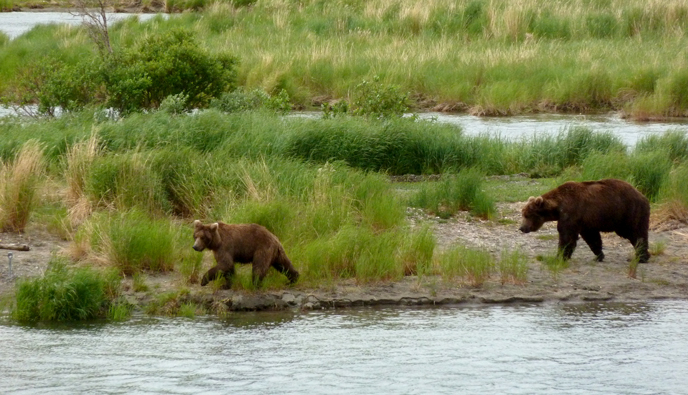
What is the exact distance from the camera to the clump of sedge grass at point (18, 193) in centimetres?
1325

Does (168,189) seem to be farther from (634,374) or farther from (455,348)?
(634,374)

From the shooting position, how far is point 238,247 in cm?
1105

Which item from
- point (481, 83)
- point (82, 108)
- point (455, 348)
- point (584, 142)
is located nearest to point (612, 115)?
point (481, 83)

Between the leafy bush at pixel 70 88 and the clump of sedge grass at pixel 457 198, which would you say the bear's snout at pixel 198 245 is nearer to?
the clump of sedge grass at pixel 457 198

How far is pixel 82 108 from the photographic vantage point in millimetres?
18438

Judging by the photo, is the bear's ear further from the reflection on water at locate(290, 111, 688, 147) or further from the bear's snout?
the reflection on water at locate(290, 111, 688, 147)

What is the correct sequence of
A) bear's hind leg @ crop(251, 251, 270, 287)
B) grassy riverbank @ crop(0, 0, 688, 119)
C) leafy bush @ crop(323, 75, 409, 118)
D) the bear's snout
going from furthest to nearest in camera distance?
1. grassy riverbank @ crop(0, 0, 688, 119)
2. leafy bush @ crop(323, 75, 409, 118)
3. bear's hind leg @ crop(251, 251, 270, 287)
4. the bear's snout

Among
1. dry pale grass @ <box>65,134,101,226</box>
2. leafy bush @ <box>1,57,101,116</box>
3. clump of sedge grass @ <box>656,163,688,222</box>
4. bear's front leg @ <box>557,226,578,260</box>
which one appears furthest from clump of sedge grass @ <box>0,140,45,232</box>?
clump of sedge grass @ <box>656,163,688,222</box>

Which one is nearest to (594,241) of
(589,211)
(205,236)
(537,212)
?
(589,211)

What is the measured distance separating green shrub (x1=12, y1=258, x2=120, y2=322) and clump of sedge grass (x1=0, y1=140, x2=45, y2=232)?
8.05 ft

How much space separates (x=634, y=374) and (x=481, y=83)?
58.5 feet

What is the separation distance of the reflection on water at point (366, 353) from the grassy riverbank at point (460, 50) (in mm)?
12782

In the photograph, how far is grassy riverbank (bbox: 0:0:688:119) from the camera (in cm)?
2631

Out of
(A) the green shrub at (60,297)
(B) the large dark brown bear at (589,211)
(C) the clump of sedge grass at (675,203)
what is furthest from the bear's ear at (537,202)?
(A) the green shrub at (60,297)
